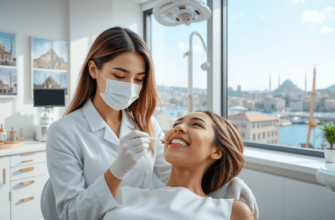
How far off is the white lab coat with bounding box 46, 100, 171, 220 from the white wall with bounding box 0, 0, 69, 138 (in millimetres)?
2041

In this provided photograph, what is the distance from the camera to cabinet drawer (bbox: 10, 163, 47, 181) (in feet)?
7.57

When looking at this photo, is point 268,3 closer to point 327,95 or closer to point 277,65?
point 277,65

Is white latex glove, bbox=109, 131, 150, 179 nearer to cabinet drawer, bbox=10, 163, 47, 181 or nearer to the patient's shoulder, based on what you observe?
the patient's shoulder

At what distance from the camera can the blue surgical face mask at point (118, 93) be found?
1.13 metres

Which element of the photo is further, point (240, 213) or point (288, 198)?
point (288, 198)

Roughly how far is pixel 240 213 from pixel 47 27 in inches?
120

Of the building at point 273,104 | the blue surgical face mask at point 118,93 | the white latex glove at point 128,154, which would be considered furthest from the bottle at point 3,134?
the building at point 273,104

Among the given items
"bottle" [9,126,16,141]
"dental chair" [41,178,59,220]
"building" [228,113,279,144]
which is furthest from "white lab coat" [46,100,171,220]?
"bottle" [9,126,16,141]

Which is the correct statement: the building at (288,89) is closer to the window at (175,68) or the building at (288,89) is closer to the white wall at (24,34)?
the window at (175,68)

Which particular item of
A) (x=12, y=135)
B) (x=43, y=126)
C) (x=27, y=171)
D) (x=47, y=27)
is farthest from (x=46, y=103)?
(x=47, y=27)

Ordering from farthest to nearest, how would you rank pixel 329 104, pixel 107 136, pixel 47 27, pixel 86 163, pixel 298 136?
pixel 47 27
pixel 298 136
pixel 329 104
pixel 107 136
pixel 86 163

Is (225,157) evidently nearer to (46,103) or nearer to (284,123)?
(284,123)

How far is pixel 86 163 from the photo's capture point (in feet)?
3.43

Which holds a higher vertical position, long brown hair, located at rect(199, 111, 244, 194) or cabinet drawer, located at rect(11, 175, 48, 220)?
long brown hair, located at rect(199, 111, 244, 194)
